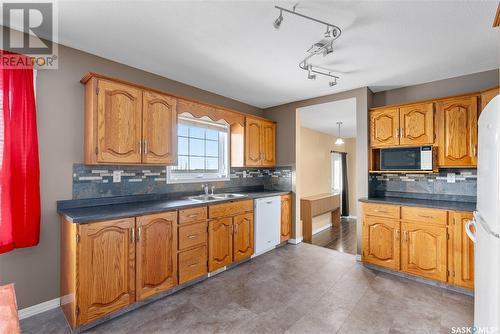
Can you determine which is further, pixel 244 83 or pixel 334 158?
pixel 334 158

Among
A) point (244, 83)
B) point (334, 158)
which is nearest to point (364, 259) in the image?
point (244, 83)

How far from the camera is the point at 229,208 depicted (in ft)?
9.92

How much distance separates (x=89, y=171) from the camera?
2371 millimetres

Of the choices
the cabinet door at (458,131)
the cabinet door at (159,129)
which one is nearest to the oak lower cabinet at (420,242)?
the cabinet door at (458,131)

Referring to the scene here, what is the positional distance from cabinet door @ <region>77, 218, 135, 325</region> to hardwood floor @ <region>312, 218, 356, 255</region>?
3.10 metres

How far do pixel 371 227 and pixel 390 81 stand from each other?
188cm

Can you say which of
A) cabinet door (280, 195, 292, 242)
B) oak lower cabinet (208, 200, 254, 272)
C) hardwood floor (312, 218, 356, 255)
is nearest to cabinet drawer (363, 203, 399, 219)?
hardwood floor (312, 218, 356, 255)

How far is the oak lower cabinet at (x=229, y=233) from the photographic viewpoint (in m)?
2.81

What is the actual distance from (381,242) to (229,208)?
6.30 feet

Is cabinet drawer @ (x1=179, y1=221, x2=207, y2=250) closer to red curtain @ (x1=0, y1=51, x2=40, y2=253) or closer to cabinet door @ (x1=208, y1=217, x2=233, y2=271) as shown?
cabinet door @ (x1=208, y1=217, x2=233, y2=271)

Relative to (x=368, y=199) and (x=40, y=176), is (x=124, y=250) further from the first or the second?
(x=368, y=199)

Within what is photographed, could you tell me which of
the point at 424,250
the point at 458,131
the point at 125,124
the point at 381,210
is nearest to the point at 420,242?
the point at 424,250

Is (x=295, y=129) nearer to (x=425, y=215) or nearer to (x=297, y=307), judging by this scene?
(x=425, y=215)

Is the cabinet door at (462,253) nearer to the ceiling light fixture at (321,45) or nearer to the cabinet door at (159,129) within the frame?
the ceiling light fixture at (321,45)
